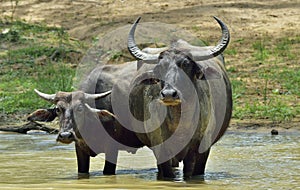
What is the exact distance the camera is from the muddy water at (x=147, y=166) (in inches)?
341

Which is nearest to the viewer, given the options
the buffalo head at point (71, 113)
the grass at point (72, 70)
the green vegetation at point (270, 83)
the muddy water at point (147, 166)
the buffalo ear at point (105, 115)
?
the muddy water at point (147, 166)

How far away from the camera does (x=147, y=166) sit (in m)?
10.5

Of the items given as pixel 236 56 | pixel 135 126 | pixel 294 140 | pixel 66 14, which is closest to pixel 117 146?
pixel 135 126

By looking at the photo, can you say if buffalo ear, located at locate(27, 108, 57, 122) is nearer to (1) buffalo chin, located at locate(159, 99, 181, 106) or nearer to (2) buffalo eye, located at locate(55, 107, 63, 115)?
(2) buffalo eye, located at locate(55, 107, 63, 115)

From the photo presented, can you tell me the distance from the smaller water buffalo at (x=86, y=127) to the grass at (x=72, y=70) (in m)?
4.16

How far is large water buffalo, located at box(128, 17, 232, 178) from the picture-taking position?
866 centimetres

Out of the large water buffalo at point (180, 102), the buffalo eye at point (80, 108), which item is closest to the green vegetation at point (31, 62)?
the buffalo eye at point (80, 108)

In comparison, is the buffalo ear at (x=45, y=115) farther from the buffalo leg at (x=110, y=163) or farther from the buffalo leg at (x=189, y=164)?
the buffalo leg at (x=189, y=164)

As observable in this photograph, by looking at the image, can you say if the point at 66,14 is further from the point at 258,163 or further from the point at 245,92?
the point at 258,163

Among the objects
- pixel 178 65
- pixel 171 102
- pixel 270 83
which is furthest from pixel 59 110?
pixel 270 83

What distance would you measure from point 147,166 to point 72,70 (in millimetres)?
6156

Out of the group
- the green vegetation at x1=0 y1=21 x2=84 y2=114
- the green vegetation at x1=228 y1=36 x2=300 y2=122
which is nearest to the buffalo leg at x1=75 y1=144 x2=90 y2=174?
the green vegetation at x1=228 y1=36 x2=300 y2=122

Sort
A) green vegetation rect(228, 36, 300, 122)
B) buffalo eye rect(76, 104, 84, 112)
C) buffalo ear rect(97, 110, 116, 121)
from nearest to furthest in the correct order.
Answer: buffalo eye rect(76, 104, 84, 112)
buffalo ear rect(97, 110, 116, 121)
green vegetation rect(228, 36, 300, 122)

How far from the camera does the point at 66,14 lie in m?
20.8
